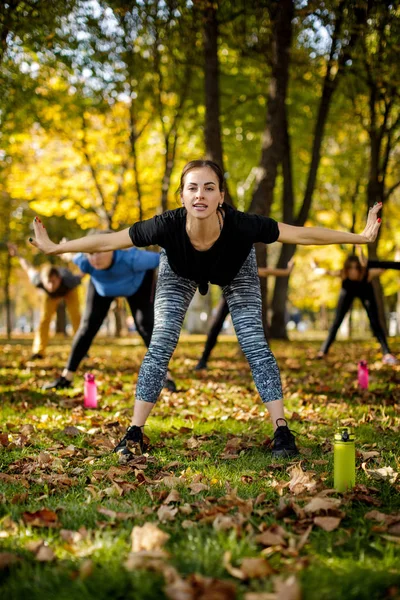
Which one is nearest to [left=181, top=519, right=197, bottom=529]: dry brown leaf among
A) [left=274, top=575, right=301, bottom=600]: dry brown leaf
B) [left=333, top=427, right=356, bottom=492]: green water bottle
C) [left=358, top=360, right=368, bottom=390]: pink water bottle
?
[left=274, top=575, right=301, bottom=600]: dry brown leaf

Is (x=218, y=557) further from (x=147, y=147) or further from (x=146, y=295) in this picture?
(x=147, y=147)

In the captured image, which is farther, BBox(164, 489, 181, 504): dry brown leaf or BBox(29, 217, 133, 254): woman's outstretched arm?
BBox(29, 217, 133, 254): woman's outstretched arm

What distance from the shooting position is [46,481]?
376 cm

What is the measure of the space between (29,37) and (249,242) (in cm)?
648

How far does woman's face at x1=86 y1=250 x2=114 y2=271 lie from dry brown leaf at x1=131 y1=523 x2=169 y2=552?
466 cm

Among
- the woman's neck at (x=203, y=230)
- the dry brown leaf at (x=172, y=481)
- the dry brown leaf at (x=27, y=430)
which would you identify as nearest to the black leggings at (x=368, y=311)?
the woman's neck at (x=203, y=230)

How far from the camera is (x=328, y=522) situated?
2.94m

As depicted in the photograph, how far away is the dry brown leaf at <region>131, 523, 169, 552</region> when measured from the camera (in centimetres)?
266

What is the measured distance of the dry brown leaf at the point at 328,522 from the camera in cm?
290

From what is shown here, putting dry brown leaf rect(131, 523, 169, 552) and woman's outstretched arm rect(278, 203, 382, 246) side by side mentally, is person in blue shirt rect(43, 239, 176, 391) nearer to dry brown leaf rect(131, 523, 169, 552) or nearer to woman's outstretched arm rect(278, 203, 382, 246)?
woman's outstretched arm rect(278, 203, 382, 246)

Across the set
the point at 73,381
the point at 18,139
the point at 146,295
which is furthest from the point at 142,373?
the point at 18,139

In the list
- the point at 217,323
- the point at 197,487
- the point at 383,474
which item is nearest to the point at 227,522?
the point at 197,487

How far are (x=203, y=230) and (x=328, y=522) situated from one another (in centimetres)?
223

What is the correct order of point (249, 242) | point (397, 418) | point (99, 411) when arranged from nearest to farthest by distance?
point (249, 242), point (397, 418), point (99, 411)
